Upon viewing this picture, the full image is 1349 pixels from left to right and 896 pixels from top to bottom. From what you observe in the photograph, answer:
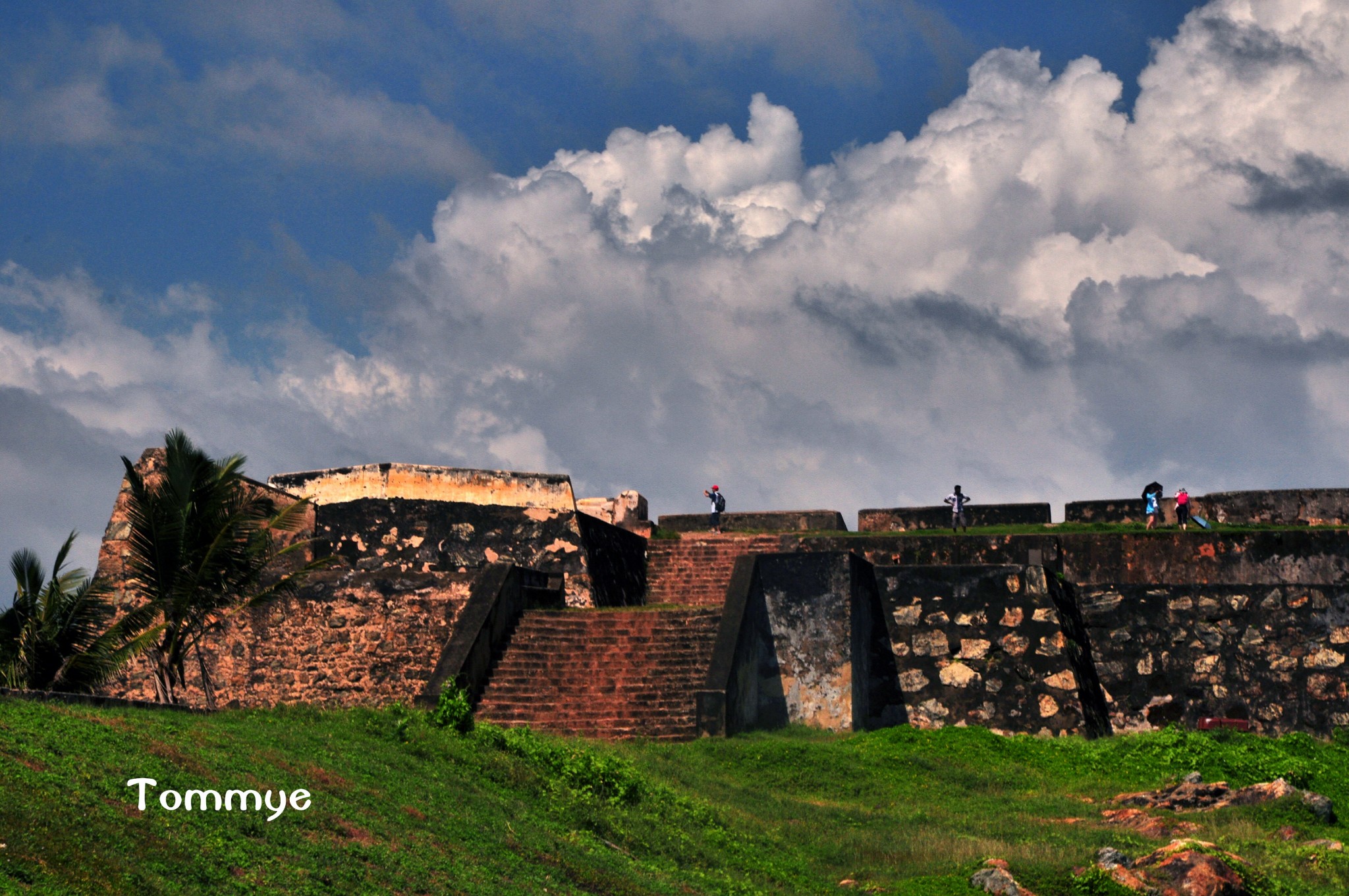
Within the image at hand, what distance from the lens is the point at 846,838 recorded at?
1120 cm

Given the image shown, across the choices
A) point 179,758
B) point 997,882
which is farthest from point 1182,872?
point 179,758

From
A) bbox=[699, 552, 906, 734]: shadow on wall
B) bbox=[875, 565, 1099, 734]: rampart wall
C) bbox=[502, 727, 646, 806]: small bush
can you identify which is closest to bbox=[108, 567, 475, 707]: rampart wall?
bbox=[699, 552, 906, 734]: shadow on wall

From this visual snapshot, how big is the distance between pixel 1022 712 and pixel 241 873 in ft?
39.7

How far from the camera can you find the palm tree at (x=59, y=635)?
515 inches

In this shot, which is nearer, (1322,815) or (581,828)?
(581,828)

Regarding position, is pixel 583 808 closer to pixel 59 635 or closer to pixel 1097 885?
pixel 1097 885

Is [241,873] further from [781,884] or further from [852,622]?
[852,622]

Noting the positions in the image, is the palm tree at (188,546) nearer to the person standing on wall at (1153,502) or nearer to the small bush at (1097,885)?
the small bush at (1097,885)

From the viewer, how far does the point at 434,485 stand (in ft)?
74.1

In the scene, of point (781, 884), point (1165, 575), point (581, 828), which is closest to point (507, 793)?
point (581, 828)

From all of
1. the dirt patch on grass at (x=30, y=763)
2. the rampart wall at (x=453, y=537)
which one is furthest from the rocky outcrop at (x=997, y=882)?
the rampart wall at (x=453, y=537)

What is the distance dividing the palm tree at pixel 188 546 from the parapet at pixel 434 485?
7881 millimetres

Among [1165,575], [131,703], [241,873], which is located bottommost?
[241,873]

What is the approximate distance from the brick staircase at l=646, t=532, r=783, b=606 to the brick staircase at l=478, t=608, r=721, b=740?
458 centimetres
